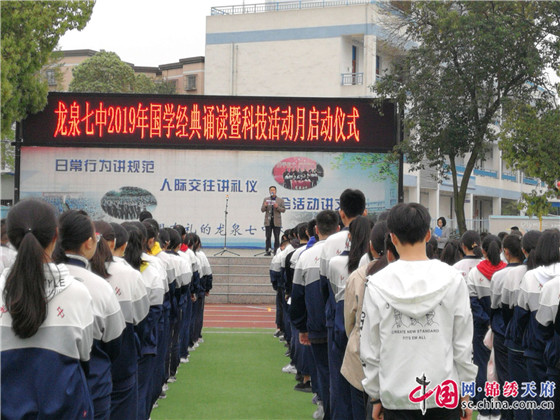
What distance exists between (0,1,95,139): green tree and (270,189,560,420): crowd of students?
12.6m

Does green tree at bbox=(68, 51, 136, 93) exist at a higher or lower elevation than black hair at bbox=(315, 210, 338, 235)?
higher

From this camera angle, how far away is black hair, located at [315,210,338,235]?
24.2ft

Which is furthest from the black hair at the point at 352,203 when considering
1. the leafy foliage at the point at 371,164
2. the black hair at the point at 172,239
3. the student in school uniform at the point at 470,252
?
the leafy foliage at the point at 371,164

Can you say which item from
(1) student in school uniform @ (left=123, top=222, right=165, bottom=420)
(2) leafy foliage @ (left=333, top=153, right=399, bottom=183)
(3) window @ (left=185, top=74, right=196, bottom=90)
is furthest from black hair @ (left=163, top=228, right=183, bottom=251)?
(3) window @ (left=185, top=74, right=196, bottom=90)

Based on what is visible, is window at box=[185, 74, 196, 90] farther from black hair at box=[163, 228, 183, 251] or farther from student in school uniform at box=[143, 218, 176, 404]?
student in school uniform at box=[143, 218, 176, 404]

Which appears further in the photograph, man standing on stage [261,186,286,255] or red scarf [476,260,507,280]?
man standing on stage [261,186,286,255]

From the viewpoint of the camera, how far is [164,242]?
906 centimetres

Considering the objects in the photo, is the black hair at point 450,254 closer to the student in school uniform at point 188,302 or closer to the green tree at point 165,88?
the student in school uniform at point 188,302

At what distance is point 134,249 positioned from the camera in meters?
6.42

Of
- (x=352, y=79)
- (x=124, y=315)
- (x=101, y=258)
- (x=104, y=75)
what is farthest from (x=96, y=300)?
(x=104, y=75)

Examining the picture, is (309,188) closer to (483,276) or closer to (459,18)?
(459,18)

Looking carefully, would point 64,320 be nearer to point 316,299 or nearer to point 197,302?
point 316,299

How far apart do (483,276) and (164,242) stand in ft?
11.2

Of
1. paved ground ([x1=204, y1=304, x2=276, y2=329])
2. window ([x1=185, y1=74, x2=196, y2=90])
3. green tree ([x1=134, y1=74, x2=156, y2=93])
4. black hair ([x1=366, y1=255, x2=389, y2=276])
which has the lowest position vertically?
paved ground ([x1=204, y1=304, x2=276, y2=329])
